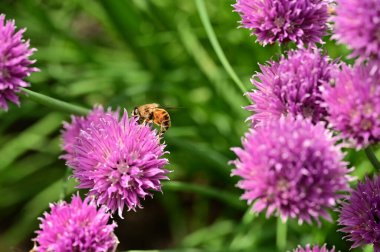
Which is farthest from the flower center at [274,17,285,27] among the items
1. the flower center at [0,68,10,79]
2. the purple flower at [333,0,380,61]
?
the flower center at [0,68,10,79]

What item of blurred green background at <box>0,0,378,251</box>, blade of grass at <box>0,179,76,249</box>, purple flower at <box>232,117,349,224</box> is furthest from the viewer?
blade of grass at <box>0,179,76,249</box>

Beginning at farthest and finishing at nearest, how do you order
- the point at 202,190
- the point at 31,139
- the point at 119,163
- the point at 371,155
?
the point at 31,139 → the point at 202,190 → the point at 119,163 → the point at 371,155

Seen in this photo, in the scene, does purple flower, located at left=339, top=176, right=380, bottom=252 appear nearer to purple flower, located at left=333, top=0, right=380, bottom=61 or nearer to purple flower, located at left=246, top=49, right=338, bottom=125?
purple flower, located at left=246, top=49, right=338, bottom=125

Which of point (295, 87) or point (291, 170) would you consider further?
point (295, 87)

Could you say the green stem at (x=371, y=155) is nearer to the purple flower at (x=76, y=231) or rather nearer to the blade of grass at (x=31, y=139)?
the purple flower at (x=76, y=231)

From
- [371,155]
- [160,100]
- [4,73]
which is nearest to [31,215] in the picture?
[160,100]

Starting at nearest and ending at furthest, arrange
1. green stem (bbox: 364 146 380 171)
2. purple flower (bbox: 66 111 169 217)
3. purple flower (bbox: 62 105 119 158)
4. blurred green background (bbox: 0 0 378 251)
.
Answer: green stem (bbox: 364 146 380 171), purple flower (bbox: 66 111 169 217), purple flower (bbox: 62 105 119 158), blurred green background (bbox: 0 0 378 251)

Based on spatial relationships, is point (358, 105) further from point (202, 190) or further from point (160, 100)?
point (160, 100)
